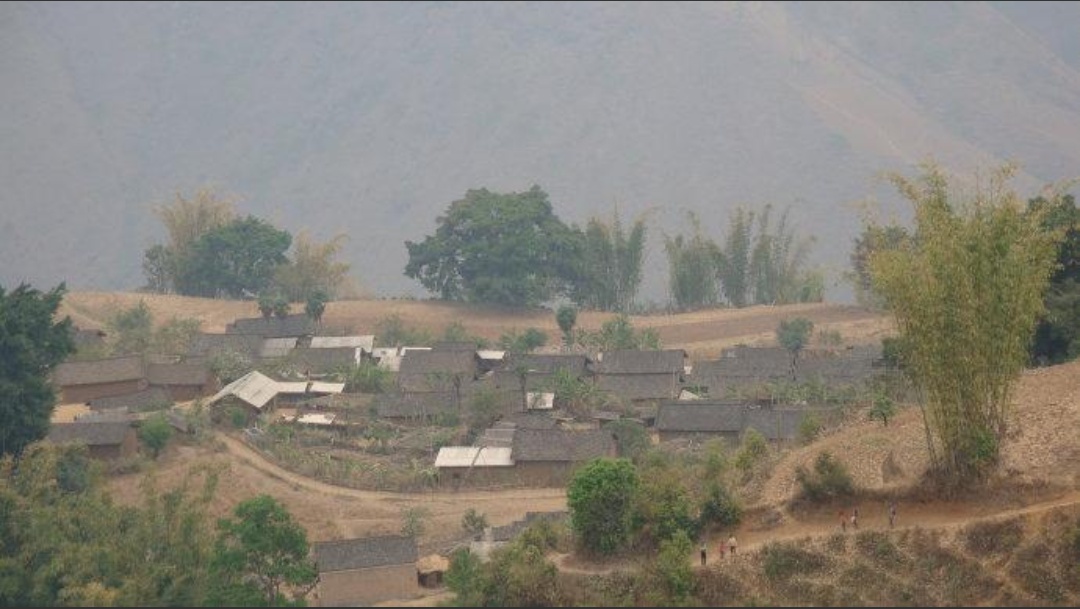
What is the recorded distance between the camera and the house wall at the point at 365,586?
2320 cm

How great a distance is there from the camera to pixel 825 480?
1948cm

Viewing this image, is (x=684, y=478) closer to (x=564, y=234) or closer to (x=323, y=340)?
(x=323, y=340)

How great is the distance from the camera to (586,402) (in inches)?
1379

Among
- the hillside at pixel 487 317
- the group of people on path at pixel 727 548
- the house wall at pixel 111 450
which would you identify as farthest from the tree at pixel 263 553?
the hillside at pixel 487 317

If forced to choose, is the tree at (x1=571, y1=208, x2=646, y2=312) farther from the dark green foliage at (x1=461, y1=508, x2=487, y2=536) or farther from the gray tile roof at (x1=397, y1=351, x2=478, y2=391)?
the dark green foliage at (x1=461, y1=508, x2=487, y2=536)

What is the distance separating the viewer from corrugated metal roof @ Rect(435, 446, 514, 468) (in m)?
30.3

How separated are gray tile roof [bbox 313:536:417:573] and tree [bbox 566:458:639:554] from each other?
408 cm

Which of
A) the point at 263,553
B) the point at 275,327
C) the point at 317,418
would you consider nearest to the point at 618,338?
the point at 275,327

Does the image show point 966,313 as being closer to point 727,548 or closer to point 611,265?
point 727,548

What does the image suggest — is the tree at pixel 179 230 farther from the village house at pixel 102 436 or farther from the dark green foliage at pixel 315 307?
the village house at pixel 102 436

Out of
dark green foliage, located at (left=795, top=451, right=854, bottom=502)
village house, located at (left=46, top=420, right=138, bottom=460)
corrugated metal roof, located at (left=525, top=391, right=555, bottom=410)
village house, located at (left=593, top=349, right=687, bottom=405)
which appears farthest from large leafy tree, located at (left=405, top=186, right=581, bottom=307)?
dark green foliage, located at (left=795, top=451, right=854, bottom=502)

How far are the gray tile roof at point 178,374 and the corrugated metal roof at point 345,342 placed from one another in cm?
481

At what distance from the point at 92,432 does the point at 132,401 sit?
476 cm

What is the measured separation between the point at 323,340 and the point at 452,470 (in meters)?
12.6
